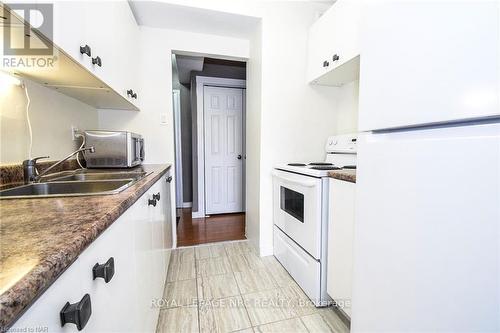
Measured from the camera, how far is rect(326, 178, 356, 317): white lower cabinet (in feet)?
3.95

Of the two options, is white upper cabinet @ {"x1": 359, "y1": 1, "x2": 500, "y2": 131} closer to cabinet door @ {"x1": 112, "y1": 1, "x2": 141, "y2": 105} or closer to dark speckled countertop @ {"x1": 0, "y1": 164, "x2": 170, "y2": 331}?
dark speckled countertop @ {"x1": 0, "y1": 164, "x2": 170, "y2": 331}

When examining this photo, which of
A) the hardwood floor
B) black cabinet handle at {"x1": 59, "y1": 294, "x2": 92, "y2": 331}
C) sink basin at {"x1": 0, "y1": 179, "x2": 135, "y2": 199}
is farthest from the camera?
the hardwood floor

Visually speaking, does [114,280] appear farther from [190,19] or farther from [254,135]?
[190,19]

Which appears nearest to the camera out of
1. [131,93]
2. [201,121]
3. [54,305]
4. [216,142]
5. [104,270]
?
[54,305]

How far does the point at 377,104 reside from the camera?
31.2 inches

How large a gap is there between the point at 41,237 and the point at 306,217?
4.52 ft

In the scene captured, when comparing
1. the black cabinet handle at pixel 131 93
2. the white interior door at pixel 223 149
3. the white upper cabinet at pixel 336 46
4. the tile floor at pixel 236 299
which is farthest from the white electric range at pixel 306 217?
the white interior door at pixel 223 149

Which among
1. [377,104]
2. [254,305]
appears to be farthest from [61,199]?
[254,305]

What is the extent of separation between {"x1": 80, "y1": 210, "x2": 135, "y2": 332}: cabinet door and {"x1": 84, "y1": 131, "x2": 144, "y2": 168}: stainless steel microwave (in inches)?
39.2

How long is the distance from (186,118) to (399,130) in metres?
3.56

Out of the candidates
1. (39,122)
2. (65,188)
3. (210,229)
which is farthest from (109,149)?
(210,229)

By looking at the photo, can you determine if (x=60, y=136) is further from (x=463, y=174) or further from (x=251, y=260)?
(x=463, y=174)

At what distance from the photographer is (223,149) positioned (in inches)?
136

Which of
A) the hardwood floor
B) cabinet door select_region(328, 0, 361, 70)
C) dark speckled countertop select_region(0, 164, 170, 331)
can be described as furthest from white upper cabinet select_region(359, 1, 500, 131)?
the hardwood floor
